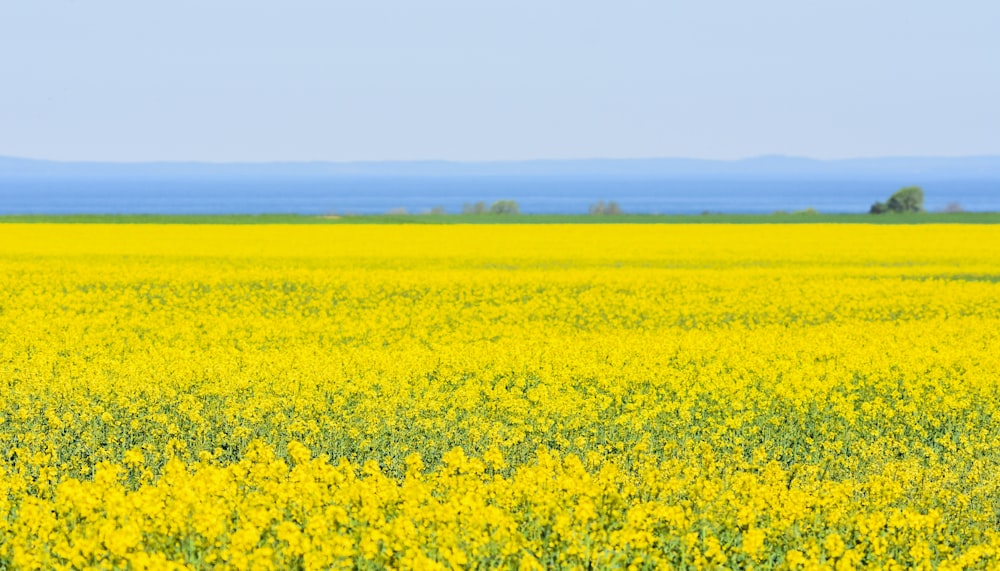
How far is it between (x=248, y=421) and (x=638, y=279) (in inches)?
774

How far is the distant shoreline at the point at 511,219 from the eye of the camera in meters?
69.1

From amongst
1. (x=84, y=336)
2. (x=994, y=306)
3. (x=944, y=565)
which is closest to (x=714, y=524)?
(x=944, y=565)

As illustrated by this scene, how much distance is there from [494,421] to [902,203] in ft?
273

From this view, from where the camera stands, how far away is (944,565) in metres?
7.80

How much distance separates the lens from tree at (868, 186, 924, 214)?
8794 cm

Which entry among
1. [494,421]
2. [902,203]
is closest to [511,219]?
[902,203]

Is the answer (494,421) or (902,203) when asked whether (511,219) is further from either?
(494,421)

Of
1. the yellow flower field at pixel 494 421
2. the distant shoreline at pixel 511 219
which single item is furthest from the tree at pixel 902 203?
the yellow flower field at pixel 494 421

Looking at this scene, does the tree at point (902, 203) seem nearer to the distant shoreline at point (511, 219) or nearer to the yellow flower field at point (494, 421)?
the distant shoreline at point (511, 219)

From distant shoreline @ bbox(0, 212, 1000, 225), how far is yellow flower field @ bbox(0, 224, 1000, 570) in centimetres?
3664

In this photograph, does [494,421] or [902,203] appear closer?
[494,421]

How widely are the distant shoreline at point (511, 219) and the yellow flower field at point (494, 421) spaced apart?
36642 millimetres

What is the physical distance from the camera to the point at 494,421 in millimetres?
13688

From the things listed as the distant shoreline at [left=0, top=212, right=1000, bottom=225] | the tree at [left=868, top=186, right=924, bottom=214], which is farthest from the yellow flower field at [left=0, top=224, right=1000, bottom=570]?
the tree at [left=868, top=186, right=924, bottom=214]
